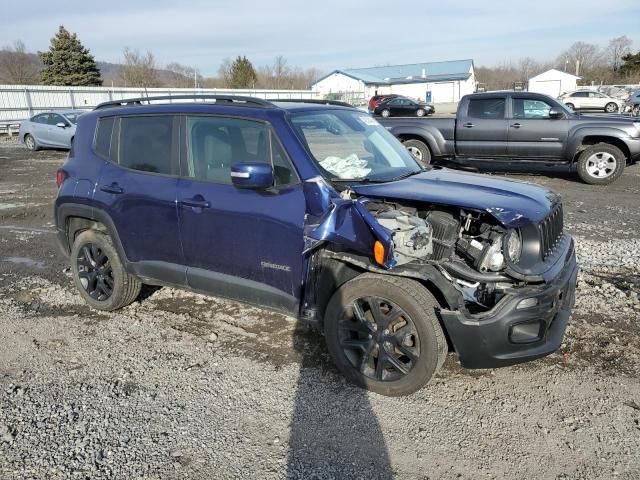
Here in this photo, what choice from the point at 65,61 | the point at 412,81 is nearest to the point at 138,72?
the point at 65,61

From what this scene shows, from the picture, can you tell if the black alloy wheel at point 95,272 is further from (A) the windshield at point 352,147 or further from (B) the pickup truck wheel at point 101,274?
(A) the windshield at point 352,147

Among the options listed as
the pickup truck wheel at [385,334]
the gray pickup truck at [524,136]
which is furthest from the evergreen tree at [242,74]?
the pickup truck wheel at [385,334]

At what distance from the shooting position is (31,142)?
19656 mm

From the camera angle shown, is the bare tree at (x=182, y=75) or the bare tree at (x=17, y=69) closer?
the bare tree at (x=17, y=69)

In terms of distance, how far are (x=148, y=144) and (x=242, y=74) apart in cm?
6911

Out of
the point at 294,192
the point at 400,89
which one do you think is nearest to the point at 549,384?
the point at 294,192

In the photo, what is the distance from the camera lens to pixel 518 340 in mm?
3139

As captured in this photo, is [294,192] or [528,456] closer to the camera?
[528,456]

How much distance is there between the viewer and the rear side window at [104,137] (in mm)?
4508

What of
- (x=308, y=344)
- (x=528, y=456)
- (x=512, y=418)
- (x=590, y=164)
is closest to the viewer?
(x=528, y=456)

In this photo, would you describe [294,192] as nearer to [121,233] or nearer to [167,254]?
[167,254]

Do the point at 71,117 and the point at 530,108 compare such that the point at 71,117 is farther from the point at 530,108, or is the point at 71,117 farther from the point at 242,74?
the point at 242,74

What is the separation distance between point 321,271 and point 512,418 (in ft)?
4.94

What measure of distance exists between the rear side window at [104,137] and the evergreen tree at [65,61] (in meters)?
55.8
